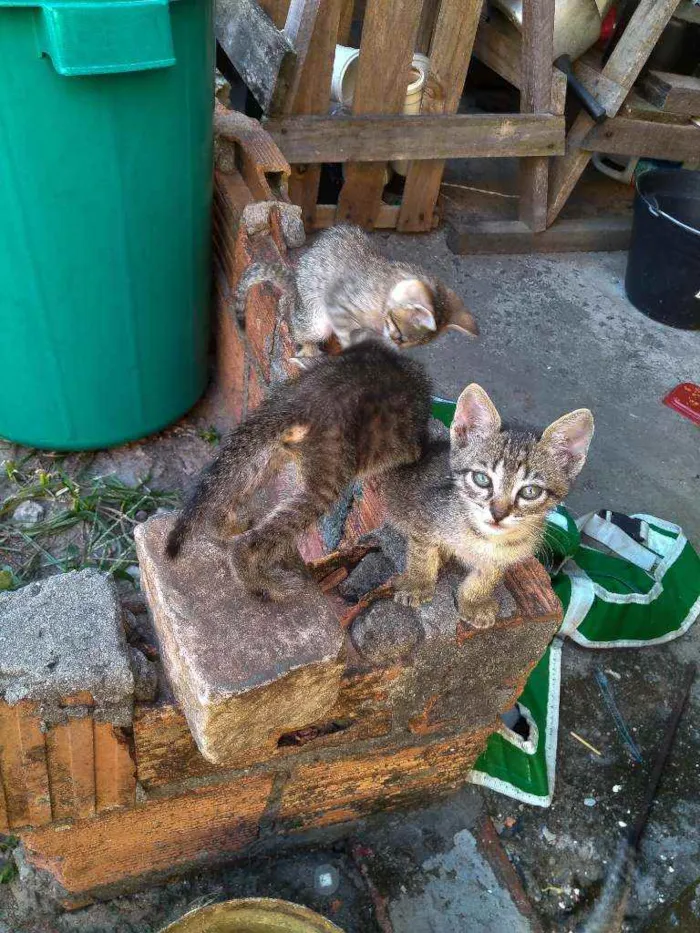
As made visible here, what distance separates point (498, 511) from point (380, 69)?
3.63m

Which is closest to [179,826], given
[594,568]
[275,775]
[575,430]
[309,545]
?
[275,775]

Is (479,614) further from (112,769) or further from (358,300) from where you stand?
(358,300)

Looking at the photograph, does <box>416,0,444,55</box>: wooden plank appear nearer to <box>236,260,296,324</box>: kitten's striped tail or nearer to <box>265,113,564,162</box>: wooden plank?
<box>265,113,564,162</box>: wooden plank

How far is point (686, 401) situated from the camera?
4879 mm

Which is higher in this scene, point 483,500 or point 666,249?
point 483,500

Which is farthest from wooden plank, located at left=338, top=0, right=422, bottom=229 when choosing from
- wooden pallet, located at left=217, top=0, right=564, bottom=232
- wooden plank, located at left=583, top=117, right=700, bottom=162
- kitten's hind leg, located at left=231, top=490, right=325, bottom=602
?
kitten's hind leg, located at left=231, top=490, right=325, bottom=602

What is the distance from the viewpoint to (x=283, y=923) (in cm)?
209

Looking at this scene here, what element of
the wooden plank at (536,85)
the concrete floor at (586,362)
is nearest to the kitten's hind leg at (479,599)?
the concrete floor at (586,362)

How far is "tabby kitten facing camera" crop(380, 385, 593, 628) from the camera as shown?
2.07 m

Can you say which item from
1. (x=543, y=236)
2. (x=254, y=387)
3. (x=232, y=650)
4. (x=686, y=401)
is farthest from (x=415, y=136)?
(x=232, y=650)

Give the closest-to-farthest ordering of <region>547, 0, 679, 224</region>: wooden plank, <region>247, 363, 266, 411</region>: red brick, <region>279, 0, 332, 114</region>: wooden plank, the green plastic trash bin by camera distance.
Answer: the green plastic trash bin, <region>247, 363, 266, 411</region>: red brick, <region>279, 0, 332, 114</region>: wooden plank, <region>547, 0, 679, 224</region>: wooden plank

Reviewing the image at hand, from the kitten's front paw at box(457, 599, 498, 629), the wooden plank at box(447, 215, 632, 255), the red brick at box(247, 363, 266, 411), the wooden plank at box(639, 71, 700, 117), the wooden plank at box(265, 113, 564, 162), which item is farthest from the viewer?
the wooden plank at box(447, 215, 632, 255)

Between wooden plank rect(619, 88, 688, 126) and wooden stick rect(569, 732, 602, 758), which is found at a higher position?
wooden plank rect(619, 88, 688, 126)

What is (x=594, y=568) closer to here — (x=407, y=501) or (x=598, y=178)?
(x=407, y=501)
